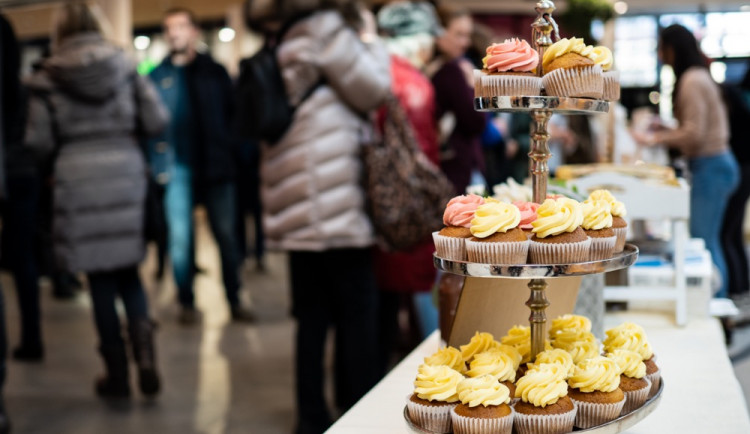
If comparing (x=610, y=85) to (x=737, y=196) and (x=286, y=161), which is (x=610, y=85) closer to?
(x=286, y=161)

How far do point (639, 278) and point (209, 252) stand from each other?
276 inches

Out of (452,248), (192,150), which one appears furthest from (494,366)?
(192,150)

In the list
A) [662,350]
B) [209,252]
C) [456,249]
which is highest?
[456,249]

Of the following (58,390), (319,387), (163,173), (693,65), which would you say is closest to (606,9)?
(693,65)

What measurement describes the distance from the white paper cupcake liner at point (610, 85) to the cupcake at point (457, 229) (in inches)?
11.7

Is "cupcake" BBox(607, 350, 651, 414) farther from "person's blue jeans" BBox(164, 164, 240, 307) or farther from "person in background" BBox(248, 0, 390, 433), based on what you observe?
"person's blue jeans" BBox(164, 164, 240, 307)

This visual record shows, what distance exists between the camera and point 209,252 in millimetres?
9180

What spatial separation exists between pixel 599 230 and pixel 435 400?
16.6 inches

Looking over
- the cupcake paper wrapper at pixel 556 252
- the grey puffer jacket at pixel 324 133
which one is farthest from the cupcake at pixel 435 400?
the grey puffer jacket at pixel 324 133

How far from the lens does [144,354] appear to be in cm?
374

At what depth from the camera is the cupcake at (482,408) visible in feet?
4.36

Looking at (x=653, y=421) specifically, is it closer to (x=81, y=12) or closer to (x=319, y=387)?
(x=319, y=387)

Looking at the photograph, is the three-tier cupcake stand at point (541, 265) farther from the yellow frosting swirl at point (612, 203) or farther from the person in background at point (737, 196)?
the person in background at point (737, 196)

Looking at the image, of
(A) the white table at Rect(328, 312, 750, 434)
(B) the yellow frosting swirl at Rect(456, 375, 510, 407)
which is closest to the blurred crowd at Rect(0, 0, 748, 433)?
(A) the white table at Rect(328, 312, 750, 434)
